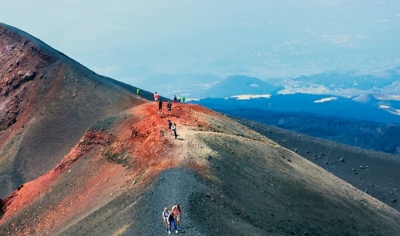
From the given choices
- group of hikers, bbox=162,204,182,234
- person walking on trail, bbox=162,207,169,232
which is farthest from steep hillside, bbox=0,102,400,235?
group of hikers, bbox=162,204,182,234

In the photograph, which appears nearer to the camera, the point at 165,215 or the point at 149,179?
the point at 165,215

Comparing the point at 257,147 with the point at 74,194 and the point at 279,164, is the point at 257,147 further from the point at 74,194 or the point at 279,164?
the point at 74,194

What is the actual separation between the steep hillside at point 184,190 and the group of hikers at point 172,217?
18.9 inches

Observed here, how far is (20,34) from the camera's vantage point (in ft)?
304

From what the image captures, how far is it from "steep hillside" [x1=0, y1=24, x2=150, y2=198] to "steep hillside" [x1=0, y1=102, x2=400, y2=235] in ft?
31.3

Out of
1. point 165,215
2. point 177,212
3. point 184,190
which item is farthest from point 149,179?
point 177,212

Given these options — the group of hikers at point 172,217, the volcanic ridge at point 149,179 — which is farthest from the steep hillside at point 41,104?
the group of hikers at point 172,217

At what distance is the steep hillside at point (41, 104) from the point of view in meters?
68.1

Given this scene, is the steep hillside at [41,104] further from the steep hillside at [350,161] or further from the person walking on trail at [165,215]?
the person walking on trail at [165,215]

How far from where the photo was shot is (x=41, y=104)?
78.4 meters

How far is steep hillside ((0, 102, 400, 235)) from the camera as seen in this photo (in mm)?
33938

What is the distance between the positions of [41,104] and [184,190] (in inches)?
1926

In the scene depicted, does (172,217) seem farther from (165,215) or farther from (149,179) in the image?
(149,179)

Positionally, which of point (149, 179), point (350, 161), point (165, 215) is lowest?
point (350, 161)
